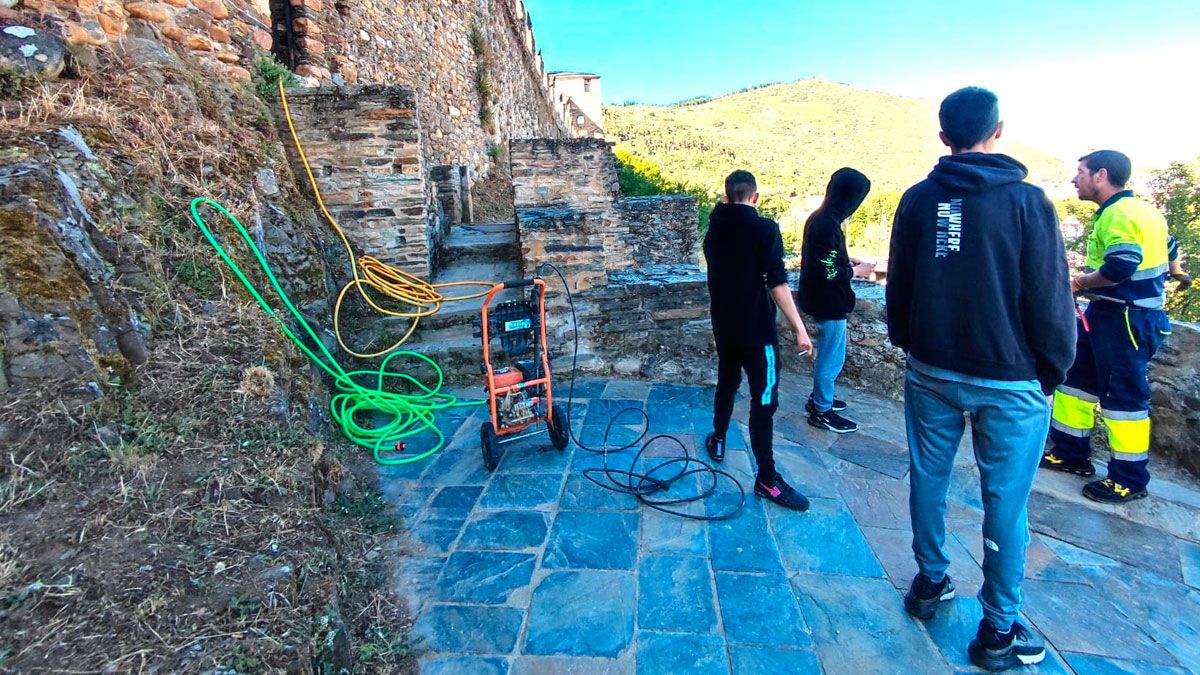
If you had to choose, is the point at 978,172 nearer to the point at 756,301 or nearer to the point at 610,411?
the point at 756,301

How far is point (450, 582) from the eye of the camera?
207 cm

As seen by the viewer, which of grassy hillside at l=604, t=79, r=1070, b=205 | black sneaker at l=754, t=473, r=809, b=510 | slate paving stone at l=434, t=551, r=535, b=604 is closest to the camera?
slate paving stone at l=434, t=551, r=535, b=604

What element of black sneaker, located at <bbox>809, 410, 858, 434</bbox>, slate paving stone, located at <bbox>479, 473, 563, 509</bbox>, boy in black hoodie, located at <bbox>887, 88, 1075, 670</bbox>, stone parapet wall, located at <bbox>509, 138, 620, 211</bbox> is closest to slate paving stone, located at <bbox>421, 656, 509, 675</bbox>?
slate paving stone, located at <bbox>479, 473, 563, 509</bbox>

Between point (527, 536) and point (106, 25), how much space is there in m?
3.99

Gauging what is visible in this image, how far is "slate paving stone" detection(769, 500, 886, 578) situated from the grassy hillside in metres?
26.5

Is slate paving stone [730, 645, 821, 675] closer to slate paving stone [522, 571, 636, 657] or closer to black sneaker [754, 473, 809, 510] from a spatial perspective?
slate paving stone [522, 571, 636, 657]

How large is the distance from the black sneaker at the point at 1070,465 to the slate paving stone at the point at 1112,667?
1.57m

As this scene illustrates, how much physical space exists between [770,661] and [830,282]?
2306mm

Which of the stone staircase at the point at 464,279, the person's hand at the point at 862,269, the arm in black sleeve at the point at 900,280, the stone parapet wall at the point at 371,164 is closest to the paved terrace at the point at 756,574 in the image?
the arm in black sleeve at the point at 900,280

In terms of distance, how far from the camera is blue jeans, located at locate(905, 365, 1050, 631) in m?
1.65

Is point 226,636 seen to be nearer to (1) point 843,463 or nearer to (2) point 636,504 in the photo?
(2) point 636,504

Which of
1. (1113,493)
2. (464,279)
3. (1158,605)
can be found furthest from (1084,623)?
(464,279)

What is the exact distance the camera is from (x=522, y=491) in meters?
2.69

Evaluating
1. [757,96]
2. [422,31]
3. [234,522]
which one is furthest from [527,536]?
[757,96]
